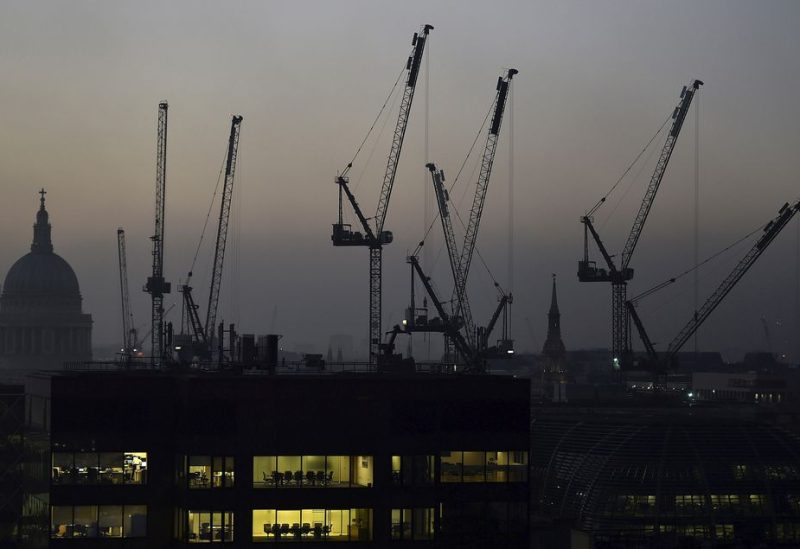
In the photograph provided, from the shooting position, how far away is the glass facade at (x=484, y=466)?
223 feet

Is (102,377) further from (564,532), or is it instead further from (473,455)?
(564,532)

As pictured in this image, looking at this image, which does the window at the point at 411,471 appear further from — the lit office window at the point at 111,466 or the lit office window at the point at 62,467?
the lit office window at the point at 62,467

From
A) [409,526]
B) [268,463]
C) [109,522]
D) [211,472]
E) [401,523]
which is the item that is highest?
[268,463]

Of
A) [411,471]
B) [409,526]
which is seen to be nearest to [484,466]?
[411,471]

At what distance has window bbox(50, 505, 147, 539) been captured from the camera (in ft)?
215

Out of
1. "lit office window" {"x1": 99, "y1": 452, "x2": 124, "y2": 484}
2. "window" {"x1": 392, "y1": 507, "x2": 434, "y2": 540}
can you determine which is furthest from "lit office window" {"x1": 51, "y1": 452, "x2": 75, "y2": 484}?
"window" {"x1": 392, "y1": 507, "x2": 434, "y2": 540}

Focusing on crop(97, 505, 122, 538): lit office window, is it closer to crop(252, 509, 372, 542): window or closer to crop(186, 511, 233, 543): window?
crop(186, 511, 233, 543): window

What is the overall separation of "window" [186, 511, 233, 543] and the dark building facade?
6 cm

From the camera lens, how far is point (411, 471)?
6731 cm

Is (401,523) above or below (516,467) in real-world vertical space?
below

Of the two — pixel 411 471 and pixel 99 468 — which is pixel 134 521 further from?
pixel 411 471

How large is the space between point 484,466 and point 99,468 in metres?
17.8

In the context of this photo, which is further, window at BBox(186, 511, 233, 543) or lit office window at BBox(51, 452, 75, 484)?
window at BBox(186, 511, 233, 543)

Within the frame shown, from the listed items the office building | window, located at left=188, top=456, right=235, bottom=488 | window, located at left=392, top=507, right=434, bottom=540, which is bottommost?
the office building
